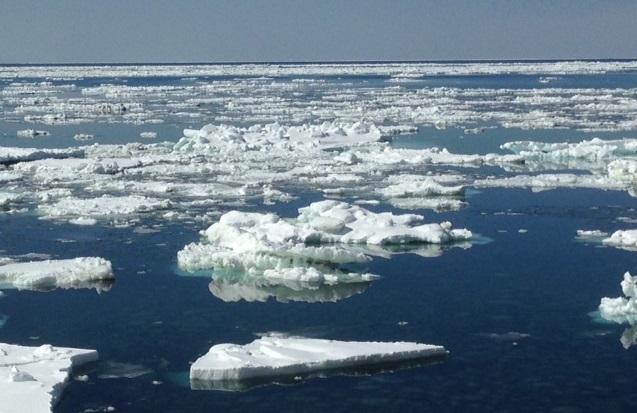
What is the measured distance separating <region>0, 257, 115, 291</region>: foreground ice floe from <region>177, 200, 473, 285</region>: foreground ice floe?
0.99m

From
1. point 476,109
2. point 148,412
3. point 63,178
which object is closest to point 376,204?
point 63,178

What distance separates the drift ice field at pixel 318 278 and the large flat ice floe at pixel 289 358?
0.02 meters

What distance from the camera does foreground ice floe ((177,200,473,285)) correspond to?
36.4 ft

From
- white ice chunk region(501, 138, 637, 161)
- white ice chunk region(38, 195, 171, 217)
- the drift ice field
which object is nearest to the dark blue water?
the drift ice field

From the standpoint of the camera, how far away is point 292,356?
315 inches

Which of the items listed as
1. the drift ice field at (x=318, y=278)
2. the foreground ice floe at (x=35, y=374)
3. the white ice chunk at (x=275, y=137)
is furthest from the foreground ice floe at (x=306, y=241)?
the white ice chunk at (x=275, y=137)

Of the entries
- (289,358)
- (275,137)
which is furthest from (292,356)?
(275,137)

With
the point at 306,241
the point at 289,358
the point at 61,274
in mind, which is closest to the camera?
the point at 289,358

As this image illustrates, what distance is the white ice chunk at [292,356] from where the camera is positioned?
777 centimetres

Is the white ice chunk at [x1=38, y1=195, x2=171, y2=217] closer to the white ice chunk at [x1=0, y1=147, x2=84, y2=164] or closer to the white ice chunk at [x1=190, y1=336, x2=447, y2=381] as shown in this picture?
the white ice chunk at [x1=0, y1=147, x2=84, y2=164]

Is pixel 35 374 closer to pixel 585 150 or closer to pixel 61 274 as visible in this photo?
pixel 61 274

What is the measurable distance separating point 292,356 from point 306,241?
165 inches

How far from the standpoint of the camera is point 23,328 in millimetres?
9289

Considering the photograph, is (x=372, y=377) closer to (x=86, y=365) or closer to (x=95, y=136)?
(x=86, y=365)
